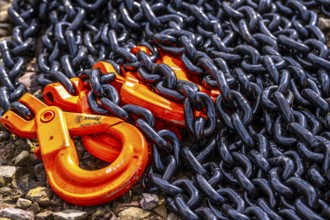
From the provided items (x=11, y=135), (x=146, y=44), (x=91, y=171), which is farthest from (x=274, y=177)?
(x=11, y=135)

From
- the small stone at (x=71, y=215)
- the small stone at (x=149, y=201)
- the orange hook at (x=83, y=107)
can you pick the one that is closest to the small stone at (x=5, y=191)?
the small stone at (x=71, y=215)

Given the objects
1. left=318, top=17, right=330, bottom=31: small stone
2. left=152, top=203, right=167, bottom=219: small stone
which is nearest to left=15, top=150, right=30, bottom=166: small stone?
left=152, top=203, right=167, bottom=219: small stone

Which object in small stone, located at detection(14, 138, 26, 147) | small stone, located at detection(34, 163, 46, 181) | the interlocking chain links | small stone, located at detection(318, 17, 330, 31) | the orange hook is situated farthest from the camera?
small stone, located at detection(318, 17, 330, 31)

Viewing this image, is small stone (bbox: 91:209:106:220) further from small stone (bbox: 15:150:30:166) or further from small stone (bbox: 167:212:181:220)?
small stone (bbox: 15:150:30:166)

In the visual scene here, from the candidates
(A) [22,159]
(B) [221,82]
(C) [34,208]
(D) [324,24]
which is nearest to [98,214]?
(C) [34,208]

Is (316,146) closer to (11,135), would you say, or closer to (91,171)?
(91,171)
